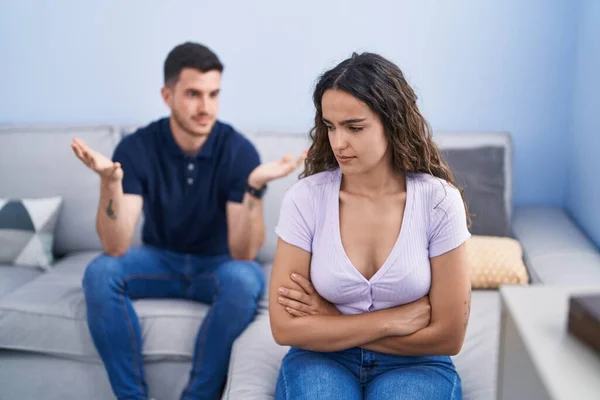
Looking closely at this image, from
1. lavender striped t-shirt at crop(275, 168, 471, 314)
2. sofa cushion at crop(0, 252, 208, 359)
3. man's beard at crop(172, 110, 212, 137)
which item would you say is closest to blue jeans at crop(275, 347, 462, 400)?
lavender striped t-shirt at crop(275, 168, 471, 314)

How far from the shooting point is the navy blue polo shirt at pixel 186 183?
2256mm

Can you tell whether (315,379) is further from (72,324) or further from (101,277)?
(72,324)

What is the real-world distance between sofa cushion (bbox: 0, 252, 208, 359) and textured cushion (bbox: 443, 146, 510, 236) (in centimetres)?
93

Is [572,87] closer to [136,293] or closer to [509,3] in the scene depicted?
[509,3]

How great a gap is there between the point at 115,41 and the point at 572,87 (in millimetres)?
1715

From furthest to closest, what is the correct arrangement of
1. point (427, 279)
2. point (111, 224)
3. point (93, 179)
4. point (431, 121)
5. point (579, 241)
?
point (431, 121), point (93, 179), point (579, 241), point (111, 224), point (427, 279)

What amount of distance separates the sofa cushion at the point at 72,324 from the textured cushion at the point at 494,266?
0.81m

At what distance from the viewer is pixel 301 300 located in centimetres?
159

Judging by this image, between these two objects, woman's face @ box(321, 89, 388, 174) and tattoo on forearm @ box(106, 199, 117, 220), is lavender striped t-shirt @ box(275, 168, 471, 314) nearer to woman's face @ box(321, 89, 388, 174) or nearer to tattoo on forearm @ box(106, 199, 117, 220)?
woman's face @ box(321, 89, 388, 174)

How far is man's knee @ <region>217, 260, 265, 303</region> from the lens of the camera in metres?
2.09

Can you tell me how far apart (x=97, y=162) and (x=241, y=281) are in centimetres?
51

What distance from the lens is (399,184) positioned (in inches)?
64.2

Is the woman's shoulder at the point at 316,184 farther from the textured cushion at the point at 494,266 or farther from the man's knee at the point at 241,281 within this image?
the textured cushion at the point at 494,266

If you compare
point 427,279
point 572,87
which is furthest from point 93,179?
point 572,87
